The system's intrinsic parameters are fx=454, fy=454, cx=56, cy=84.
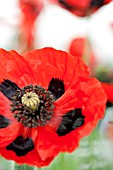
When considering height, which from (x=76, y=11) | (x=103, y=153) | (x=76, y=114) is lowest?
(x=103, y=153)

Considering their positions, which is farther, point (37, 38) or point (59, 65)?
point (37, 38)

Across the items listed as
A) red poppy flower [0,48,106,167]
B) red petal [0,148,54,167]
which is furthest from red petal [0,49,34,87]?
red petal [0,148,54,167]

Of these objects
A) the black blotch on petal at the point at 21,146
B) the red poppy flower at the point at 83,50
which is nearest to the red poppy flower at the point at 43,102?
the black blotch on petal at the point at 21,146

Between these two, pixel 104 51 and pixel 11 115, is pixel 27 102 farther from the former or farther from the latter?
pixel 104 51

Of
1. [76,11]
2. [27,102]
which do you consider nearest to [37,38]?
[76,11]

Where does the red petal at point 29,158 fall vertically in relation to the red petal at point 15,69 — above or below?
below

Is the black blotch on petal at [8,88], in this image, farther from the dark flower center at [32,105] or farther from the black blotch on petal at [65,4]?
the black blotch on petal at [65,4]

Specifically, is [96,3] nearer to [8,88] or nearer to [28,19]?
[28,19]
